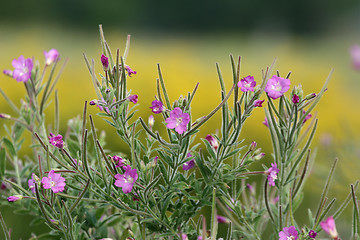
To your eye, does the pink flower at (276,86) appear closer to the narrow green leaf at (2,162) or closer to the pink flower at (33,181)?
the pink flower at (33,181)

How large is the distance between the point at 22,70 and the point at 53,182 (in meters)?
0.48

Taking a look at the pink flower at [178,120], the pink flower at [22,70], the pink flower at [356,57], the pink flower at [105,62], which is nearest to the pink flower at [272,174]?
the pink flower at [178,120]

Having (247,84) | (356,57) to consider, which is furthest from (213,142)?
(356,57)

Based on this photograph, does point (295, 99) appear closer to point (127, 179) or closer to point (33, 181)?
point (127, 179)

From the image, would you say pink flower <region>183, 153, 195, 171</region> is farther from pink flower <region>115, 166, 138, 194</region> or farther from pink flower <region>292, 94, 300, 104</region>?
pink flower <region>292, 94, 300, 104</region>

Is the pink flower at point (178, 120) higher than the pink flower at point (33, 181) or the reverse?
higher

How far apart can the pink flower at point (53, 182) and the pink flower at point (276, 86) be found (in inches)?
20.9

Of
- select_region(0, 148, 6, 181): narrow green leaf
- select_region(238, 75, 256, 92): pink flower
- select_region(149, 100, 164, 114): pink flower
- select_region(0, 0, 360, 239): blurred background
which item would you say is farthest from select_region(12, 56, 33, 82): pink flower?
select_region(0, 0, 360, 239): blurred background

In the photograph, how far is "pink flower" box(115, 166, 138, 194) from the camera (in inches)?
48.8

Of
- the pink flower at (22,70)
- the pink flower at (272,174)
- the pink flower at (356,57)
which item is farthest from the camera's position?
the pink flower at (356,57)

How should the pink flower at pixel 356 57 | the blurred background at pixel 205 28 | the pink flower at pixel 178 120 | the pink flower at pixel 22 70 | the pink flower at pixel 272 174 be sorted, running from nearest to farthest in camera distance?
the pink flower at pixel 178 120 → the pink flower at pixel 272 174 → the pink flower at pixel 22 70 → the pink flower at pixel 356 57 → the blurred background at pixel 205 28

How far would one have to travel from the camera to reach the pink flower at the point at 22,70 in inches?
61.7

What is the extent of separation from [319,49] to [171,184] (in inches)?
983

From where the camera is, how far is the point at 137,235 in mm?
1473
